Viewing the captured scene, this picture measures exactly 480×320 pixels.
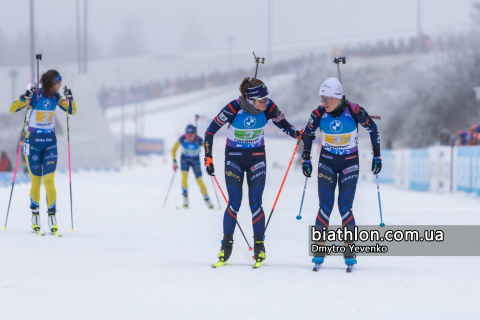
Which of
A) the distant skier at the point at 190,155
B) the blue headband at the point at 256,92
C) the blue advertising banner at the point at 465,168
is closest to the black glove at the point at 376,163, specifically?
the blue headband at the point at 256,92

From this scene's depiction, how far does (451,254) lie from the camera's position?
715 cm

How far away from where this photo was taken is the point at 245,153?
20.9 feet

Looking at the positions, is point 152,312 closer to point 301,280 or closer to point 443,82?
point 301,280

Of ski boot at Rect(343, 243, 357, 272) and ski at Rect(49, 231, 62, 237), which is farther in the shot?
ski at Rect(49, 231, 62, 237)

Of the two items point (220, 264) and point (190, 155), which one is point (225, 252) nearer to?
→ point (220, 264)

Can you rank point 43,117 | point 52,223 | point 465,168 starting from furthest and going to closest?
point 465,168
point 52,223
point 43,117

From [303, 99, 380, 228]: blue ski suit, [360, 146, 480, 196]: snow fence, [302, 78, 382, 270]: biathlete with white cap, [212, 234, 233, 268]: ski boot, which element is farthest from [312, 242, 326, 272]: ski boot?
[360, 146, 480, 196]: snow fence

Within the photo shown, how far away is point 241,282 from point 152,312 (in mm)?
1306

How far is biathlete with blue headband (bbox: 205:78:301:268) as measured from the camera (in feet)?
20.7

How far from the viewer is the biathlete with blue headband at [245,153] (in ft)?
20.7

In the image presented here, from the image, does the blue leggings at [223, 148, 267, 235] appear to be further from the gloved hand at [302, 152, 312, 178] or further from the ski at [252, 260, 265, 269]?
the gloved hand at [302, 152, 312, 178]

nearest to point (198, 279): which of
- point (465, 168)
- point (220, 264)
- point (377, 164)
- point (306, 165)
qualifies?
point (220, 264)

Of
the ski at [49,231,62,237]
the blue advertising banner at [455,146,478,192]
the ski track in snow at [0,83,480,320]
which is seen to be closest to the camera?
the ski track in snow at [0,83,480,320]

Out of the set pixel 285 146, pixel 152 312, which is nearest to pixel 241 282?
pixel 152 312
